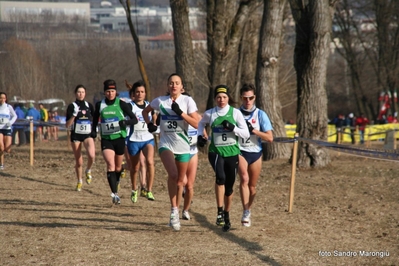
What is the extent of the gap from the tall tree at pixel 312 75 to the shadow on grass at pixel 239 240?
697 cm

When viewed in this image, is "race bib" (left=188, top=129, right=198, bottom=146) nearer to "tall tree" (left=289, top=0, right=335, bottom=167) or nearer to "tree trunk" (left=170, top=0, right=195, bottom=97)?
"tall tree" (left=289, top=0, right=335, bottom=167)

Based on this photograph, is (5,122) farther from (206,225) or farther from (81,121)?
(206,225)

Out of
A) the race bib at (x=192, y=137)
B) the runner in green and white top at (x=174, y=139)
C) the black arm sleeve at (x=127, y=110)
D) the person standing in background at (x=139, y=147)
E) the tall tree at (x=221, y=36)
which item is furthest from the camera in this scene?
the tall tree at (x=221, y=36)

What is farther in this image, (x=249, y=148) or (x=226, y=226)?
(x=249, y=148)

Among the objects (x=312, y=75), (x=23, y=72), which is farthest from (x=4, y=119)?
(x=23, y=72)

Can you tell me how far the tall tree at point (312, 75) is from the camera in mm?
18422

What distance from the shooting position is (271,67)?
2177 centimetres

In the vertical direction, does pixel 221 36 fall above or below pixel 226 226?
above

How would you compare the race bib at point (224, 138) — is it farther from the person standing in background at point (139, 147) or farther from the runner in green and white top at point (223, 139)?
the person standing in background at point (139, 147)

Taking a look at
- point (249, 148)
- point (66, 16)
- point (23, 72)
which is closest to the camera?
point (249, 148)

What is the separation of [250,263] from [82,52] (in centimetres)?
5819

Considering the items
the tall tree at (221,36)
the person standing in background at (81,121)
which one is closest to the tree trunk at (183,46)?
the tall tree at (221,36)

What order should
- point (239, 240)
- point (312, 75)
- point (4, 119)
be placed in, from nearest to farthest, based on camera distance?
point (239, 240), point (312, 75), point (4, 119)

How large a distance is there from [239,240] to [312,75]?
30.8 ft
